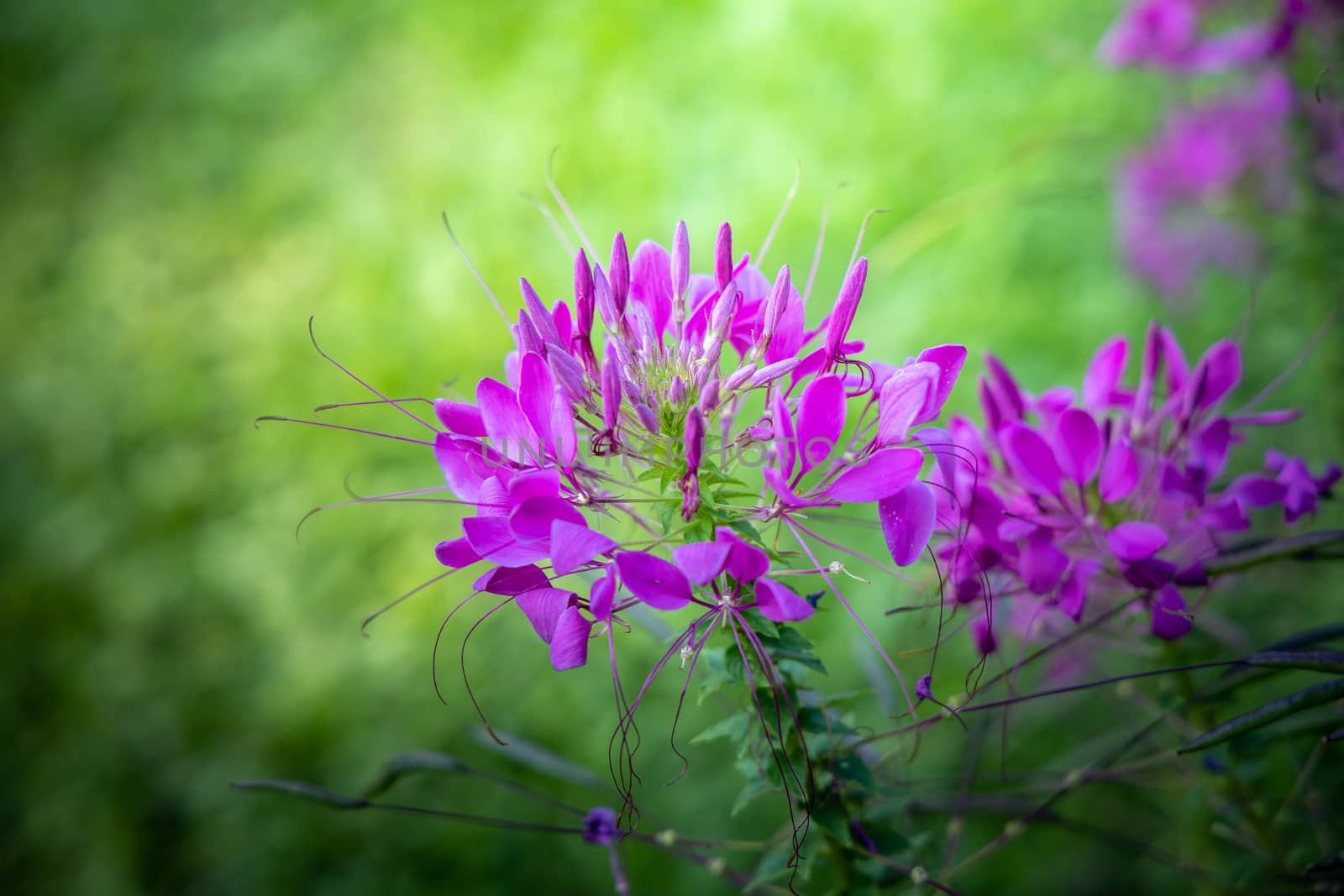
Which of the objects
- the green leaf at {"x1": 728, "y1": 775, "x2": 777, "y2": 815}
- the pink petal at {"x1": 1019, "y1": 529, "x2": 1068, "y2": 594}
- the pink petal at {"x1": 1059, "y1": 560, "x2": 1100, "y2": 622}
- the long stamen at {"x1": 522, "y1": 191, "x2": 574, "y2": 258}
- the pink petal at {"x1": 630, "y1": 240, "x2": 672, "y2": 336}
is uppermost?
the long stamen at {"x1": 522, "y1": 191, "x2": 574, "y2": 258}

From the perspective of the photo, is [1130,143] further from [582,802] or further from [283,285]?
[283,285]

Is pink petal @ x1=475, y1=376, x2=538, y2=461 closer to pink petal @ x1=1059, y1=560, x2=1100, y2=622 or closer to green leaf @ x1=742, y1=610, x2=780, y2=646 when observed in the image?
green leaf @ x1=742, y1=610, x2=780, y2=646

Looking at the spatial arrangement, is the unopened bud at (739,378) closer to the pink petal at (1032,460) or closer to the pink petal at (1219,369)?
the pink petal at (1032,460)

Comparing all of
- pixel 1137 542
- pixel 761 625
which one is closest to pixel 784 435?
pixel 761 625

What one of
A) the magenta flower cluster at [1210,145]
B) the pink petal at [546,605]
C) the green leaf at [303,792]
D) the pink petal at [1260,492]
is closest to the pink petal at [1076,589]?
the pink petal at [1260,492]

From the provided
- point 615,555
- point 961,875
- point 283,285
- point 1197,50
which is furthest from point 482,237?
point 615,555

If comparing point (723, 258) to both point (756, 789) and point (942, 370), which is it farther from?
point (756, 789)

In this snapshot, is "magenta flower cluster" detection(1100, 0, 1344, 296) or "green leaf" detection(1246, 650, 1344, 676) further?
"magenta flower cluster" detection(1100, 0, 1344, 296)

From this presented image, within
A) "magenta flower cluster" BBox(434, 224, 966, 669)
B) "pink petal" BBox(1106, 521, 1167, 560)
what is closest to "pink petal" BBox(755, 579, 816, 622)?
"magenta flower cluster" BBox(434, 224, 966, 669)
